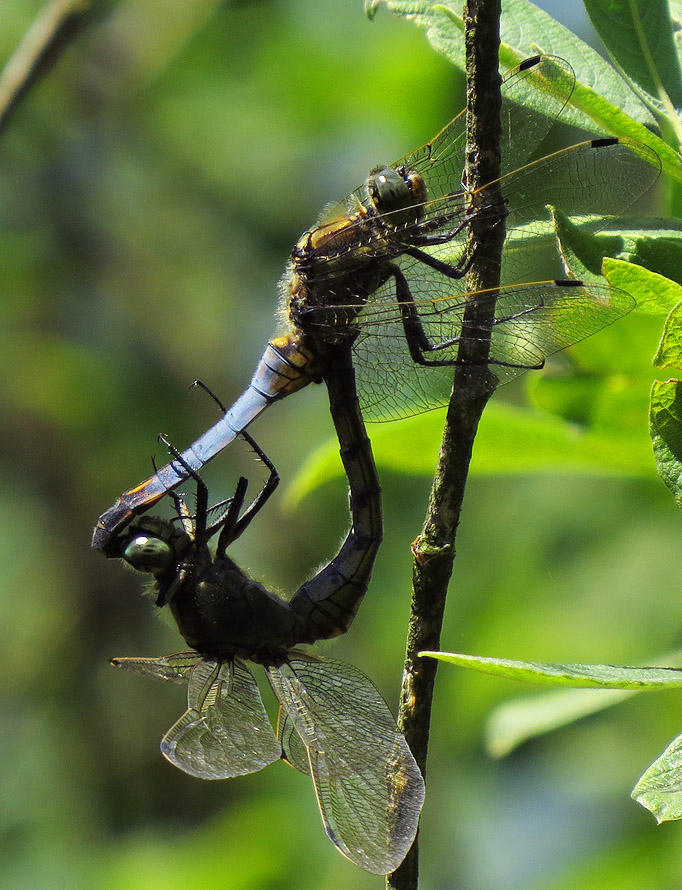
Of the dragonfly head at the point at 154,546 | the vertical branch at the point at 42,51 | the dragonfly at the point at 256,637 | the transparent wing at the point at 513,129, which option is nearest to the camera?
the transparent wing at the point at 513,129

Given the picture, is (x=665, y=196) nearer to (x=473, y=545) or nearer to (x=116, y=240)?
(x=473, y=545)

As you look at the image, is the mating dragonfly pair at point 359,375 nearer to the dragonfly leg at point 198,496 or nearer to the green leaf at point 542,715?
the dragonfly leg at point 198,496

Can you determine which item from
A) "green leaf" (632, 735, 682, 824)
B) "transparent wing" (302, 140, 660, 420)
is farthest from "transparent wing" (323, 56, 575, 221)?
"green leaf" (632, 735, 682, 824)

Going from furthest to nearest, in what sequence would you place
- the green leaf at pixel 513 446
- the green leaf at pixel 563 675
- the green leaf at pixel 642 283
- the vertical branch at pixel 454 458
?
the green leaf at pixel 513 446
the vertical branch at pixel 454 458
the green leaf at pixel 642 283
the green leaf at pixel 563 675

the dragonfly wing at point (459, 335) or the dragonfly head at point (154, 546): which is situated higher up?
the dragonfly wing at point (459, 335)

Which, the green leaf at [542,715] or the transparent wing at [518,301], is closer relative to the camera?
the transparent wing at [518,301]

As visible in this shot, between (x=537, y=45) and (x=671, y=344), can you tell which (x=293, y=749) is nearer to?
(x=671, y=344)

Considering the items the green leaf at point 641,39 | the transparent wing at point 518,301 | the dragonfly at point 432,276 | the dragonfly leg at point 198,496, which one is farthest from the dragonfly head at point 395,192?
the dragonfly leg at point 198,496
